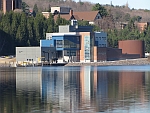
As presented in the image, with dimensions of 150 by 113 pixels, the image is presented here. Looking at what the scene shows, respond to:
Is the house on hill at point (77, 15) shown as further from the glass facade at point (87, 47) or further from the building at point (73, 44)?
the glass facade at point (87, 47)

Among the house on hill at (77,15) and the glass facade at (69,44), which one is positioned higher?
the house on hill at (77,15)

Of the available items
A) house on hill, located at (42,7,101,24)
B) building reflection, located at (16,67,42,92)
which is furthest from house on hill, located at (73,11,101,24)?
building reflection, located at (16,67,42,92)

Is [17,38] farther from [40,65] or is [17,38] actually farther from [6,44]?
[40,65]

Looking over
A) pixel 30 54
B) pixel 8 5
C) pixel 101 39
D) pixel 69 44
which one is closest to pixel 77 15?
pixel 8 5

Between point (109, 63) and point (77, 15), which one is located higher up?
Answer: point (77, 15)

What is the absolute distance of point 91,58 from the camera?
112m

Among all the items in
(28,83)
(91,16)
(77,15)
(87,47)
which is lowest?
(28,83)

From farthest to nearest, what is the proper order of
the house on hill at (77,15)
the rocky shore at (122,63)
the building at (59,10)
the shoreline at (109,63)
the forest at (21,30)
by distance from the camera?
1. the building at (59,10)
2. the house on hill at (77,15)
3. the forest at (21,30)
4. the rocky shore at (122,63)
5. the shoreline at (109,63)

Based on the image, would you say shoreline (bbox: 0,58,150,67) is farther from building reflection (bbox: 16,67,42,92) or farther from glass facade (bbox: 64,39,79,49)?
building reflection (bbox: 16,67,42,92)

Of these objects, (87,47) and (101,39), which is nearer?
(87,47)

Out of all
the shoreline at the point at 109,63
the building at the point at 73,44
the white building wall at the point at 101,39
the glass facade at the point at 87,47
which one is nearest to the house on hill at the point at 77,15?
the white building wall at the point at 101,39

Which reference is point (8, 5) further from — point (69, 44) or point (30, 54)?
point (30, 54)

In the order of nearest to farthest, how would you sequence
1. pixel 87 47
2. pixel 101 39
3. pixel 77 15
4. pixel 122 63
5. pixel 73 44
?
pixel 122 63 → pixel 73 44 → pixel 87 47 → pixel 101 39 → pixel 77 15

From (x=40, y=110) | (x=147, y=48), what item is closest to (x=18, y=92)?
(x=40, y=110)
